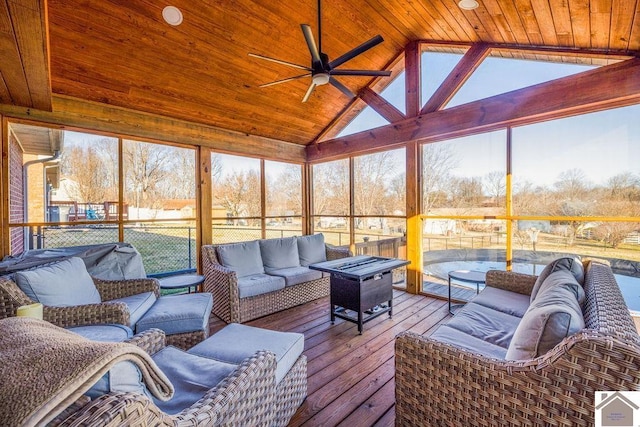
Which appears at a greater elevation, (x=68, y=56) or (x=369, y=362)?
(x=68, y=56)

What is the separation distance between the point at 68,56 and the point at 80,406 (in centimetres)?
393

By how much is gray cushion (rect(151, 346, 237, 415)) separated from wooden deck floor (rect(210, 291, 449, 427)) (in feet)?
2.54

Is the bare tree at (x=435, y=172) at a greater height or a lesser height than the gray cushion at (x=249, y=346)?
greater

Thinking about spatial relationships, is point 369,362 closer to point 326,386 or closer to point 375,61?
point 326,386

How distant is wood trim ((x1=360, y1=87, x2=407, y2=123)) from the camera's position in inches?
193

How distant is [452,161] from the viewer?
174 inches

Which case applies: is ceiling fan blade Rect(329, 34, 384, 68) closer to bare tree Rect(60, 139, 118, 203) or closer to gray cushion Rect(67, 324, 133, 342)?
gray cushion Rect(67, 324, 133, 342)

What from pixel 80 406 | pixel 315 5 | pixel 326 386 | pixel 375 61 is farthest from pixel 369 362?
pixel 375 61

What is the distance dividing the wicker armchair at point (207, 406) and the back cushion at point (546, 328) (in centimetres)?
130

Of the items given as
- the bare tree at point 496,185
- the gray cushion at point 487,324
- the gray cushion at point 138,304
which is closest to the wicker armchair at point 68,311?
the gray cushion at point 138,304

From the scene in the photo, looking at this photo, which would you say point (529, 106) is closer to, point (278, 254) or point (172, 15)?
point (278, 254)

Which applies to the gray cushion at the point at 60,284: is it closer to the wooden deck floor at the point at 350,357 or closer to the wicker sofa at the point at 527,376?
the wooden deck floor at the point at 350,357

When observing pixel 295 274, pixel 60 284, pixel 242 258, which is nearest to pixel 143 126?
pixel 242 258

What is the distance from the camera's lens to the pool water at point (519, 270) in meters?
3.10
